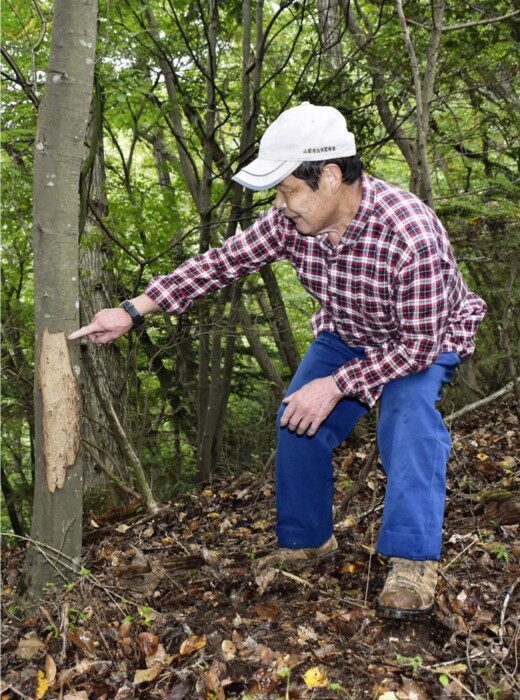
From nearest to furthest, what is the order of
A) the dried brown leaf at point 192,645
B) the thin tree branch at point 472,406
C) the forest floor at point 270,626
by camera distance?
the forest floor at point 270,626, the dried brown leaf at point 192,645, the thin tree branch at point 472,406

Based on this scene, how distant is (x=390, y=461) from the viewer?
3074mm

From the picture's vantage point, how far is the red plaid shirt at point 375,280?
293 cm

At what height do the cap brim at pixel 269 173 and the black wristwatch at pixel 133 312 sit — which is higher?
the cap brim at pixel 269 173

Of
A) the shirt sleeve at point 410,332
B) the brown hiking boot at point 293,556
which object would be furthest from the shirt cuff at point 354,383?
the brown hiking boot at point 293,556

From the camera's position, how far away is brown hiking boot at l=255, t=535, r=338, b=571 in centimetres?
350

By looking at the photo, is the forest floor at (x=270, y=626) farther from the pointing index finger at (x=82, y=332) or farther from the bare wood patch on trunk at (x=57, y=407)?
the pointing index finger at (x=82, y=332)

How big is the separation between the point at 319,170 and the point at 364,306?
66 cm

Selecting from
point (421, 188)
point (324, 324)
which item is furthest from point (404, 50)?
point (324, 324)

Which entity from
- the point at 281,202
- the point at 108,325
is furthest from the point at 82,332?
the point at 281,202

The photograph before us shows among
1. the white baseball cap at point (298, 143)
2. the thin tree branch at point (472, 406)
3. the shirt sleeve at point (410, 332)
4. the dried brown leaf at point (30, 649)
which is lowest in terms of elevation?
the dried brown leaf at point (30, 649)

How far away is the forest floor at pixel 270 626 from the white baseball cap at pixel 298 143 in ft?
5.97

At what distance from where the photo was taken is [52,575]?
3.08m

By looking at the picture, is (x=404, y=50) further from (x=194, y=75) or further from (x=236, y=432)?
(x=236, y=432)

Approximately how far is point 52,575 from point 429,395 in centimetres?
185
